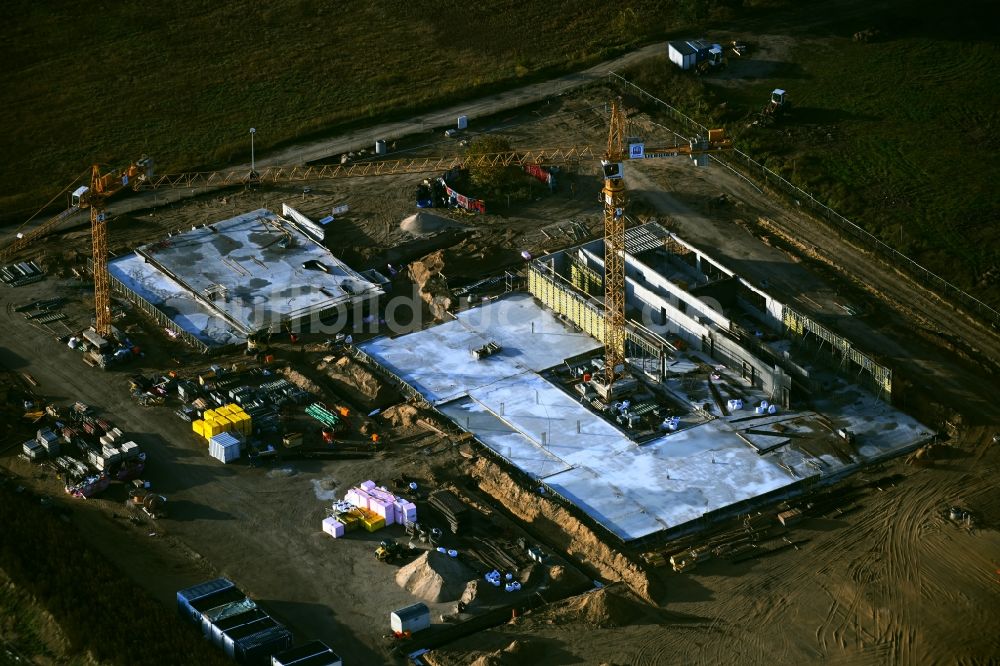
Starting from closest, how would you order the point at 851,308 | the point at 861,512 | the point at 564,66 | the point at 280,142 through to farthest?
the point at 861,512
the point at 851,308
the point at 280,142
the point at 564,66

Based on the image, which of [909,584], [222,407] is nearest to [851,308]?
[909,584]

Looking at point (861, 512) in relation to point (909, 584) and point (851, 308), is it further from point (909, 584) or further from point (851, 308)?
point (851, 308)

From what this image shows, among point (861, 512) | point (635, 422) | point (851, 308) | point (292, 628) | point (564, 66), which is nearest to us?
point (292, 628)

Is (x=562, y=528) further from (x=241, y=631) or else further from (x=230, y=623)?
(x=230, y=623)

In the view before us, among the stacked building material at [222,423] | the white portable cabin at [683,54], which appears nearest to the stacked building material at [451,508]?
the stacked building material at [222,423]

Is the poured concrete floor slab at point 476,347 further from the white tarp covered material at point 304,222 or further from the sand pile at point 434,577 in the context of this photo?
the sand pile at point 434,577

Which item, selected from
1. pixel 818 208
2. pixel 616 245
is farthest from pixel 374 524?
pixel 818 208

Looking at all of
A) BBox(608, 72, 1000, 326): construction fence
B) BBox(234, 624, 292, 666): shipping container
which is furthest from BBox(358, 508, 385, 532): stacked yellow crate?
BBox(608, 72, 1000, 326): construction fence
